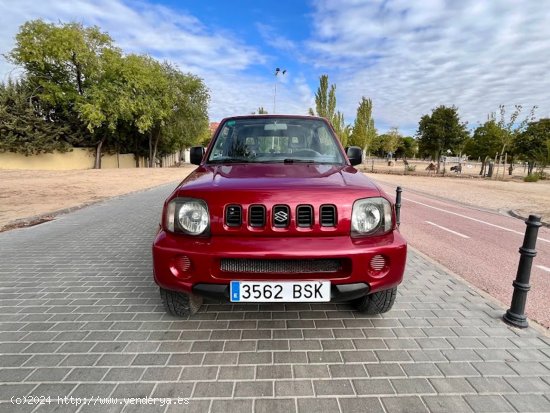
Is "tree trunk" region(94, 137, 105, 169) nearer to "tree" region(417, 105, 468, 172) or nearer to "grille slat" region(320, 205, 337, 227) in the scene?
"tree" region(417, 105, 468, 172)

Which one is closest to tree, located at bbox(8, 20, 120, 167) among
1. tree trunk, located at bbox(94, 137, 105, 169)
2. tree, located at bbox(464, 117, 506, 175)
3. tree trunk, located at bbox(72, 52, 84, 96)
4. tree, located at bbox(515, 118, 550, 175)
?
tree trunk, located at bbox(72, 52, 84, 96)

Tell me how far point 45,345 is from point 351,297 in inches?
95.2

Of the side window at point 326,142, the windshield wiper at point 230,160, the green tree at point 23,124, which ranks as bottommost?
the windshield wiper at point 230,160

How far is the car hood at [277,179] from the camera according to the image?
7.86 feet

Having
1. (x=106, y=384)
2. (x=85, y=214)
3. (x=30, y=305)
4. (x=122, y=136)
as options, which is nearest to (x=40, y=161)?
(x=122, y=136)

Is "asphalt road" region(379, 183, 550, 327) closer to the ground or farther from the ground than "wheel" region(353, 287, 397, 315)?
closer to the ground

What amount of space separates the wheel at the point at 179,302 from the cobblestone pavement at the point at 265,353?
0.35ft

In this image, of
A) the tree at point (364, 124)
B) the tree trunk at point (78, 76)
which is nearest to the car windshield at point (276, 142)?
the tree trunk at point (78, 76)

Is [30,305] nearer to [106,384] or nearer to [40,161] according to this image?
[106,384]

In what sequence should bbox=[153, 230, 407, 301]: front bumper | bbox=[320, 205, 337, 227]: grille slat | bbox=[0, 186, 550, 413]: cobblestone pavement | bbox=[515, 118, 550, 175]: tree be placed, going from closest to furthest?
bbox=[0, 186, 550, 413]: cobblestone pavement, bbox=[153, 230, 407, 301]: front bumper, bbox=[320, 205, 337, 227]: grille slat, bbox=[515, 118, 550, 175]: tree

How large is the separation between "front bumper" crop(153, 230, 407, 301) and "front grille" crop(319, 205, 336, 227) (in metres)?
0.10

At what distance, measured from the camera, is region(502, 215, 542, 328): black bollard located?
2.81m

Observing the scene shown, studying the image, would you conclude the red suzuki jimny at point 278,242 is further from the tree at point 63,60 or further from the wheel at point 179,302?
the tree at point 63,60

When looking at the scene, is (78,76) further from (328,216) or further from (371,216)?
(371,216)
